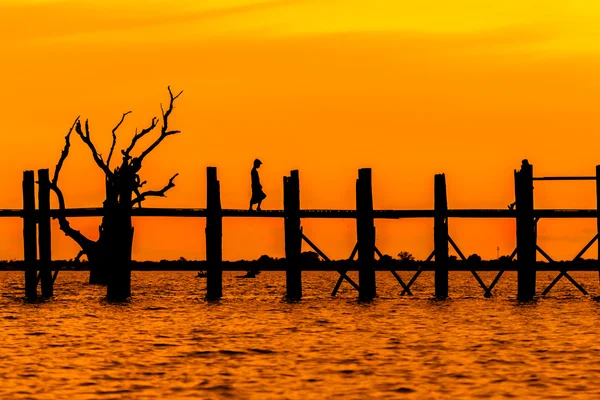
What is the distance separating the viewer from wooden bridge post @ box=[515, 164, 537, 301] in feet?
Answer: 103

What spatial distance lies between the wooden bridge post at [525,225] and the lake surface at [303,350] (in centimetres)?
98

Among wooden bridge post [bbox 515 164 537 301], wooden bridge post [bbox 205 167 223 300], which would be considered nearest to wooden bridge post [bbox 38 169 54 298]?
wooden bridge post [bbox 205 167 223 300]

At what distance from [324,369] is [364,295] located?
1290 cm

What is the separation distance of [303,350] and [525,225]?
9860mm

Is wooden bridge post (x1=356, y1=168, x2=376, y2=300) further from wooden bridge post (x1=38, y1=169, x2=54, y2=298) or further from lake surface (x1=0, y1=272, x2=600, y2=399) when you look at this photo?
wooden bridge post (x1=38, y1=169, x2=54, y2=298)

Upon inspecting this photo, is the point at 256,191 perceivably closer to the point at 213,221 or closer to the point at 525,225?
the point at 213,221

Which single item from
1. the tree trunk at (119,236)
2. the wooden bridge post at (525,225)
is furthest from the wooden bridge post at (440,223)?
the tree trunk at (119,236)

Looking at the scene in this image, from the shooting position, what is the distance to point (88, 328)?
92.2ft

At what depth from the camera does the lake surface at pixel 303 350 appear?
61.3 ft

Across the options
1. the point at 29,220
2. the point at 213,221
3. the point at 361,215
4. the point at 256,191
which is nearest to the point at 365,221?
the point at 361,215

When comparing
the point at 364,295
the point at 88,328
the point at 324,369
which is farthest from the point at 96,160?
the point at 324,369

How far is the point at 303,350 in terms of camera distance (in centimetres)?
2364

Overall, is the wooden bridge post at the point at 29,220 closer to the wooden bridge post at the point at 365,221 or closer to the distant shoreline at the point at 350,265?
the distant shoreline at the point at 350,265

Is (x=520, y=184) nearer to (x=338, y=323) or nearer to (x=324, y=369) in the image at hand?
(x=338, y=323)
